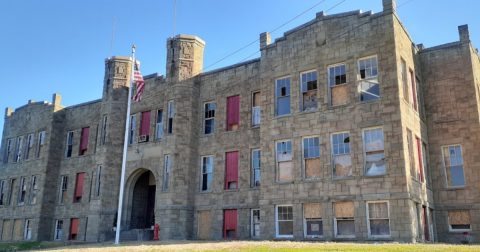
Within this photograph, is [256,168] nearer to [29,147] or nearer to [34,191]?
[34,191]

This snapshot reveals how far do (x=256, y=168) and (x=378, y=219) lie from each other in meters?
7.79

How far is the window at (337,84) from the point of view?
21.2 m

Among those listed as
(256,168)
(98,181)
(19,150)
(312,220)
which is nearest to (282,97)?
(256,168)

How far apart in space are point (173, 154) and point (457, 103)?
15.5 meters

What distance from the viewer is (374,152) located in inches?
777

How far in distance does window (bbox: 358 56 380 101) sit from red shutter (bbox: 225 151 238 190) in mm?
8428

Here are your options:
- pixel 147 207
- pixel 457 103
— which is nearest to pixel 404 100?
pixel 457 103

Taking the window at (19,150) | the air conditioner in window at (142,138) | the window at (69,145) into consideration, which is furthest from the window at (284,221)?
the window at (19,150)

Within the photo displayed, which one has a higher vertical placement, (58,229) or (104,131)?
(104,131)

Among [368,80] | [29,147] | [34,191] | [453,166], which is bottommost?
[34,191]

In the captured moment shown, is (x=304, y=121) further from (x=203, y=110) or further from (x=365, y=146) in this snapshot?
A: (x=203, y=110)

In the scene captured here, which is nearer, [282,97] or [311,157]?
[311,157]

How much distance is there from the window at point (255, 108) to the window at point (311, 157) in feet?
14.5

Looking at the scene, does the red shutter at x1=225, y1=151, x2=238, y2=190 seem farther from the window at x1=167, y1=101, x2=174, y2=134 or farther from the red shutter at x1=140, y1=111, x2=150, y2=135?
the red shutter at x1=140, y1=111, x2=150, y2=135
